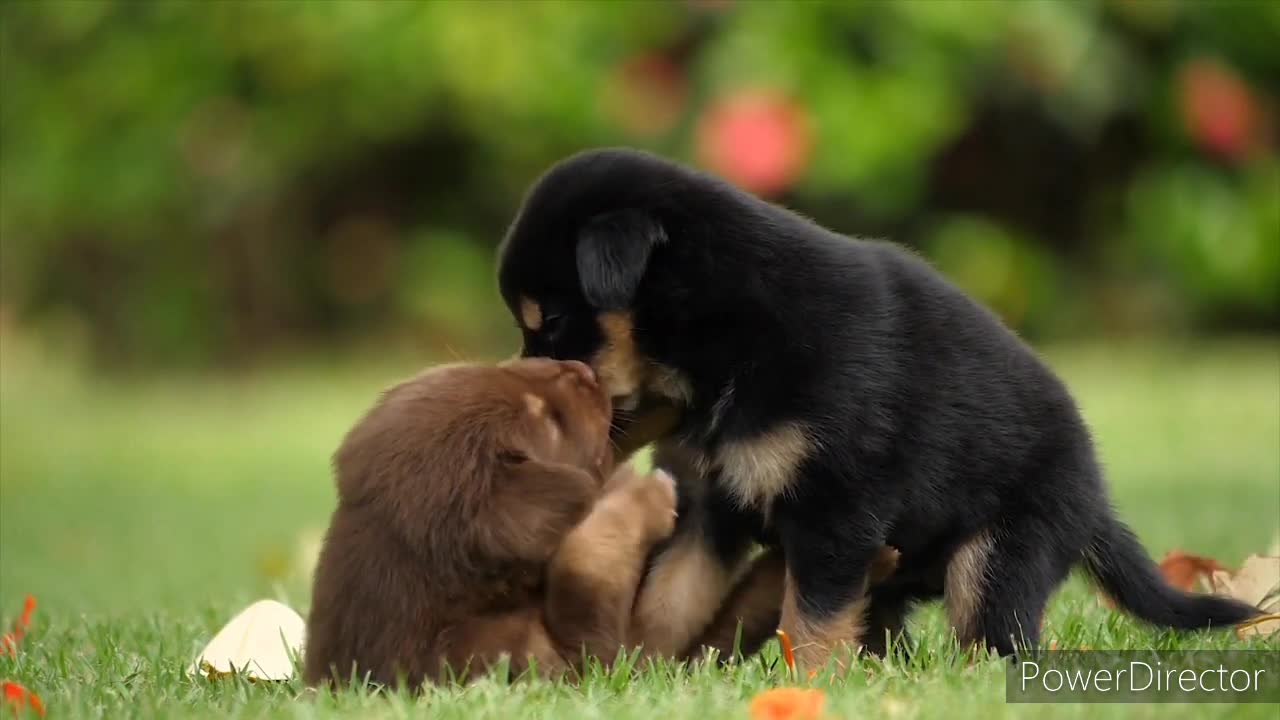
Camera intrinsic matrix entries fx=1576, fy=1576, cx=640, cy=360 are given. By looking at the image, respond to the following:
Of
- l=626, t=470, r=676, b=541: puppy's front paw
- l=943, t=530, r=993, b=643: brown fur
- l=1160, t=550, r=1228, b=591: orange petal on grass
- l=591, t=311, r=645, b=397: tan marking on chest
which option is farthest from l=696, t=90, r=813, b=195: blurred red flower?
l=626, t=470, r=676, b=541: puppy's front paw

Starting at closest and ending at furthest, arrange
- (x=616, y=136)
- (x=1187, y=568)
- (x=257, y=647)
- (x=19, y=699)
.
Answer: (x=19, y=699)
(x=257, y=647)
(x=1187, y=568)
(x=616, y=136)

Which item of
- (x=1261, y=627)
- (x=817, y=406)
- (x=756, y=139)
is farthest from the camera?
(x=756, y=139)

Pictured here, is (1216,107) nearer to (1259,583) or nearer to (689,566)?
(1259,583)

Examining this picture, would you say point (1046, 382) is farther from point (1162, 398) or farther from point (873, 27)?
point (873, 27)

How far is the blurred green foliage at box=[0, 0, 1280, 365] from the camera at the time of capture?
481 inches

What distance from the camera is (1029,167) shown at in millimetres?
13172

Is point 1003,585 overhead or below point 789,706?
below

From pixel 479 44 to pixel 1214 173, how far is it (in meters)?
5.99

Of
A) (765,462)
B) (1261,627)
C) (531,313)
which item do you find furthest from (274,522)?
(1261,627)

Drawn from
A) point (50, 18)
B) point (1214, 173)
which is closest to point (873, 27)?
point (1214, 173)

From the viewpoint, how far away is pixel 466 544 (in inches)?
117

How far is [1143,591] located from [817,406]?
95 centimetres

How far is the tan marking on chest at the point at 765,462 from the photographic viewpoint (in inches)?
129

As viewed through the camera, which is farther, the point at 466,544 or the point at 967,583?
the point at 967,583
